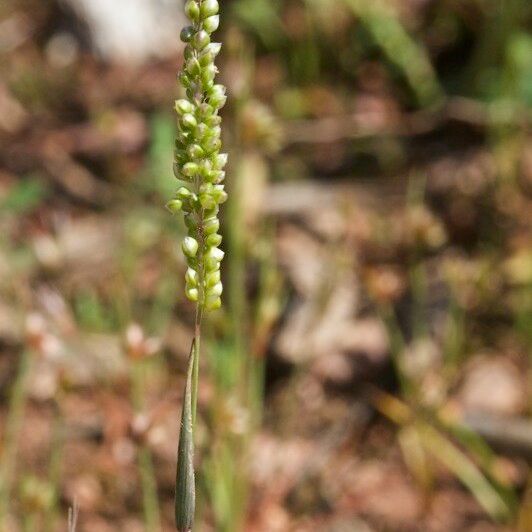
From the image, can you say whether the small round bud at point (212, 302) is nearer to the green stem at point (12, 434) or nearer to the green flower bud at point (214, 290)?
the green flower bud at point (214, 290)

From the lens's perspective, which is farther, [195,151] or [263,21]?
[263,21]

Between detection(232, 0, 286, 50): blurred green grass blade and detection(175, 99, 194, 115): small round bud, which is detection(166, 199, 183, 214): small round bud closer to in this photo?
detection(175, 99, 194, 115): small round bud

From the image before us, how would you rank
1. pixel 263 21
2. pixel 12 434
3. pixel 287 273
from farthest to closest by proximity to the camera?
pixel 263 21, pixel 287 273, pixel 12 434

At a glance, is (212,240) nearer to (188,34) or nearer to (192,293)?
(192,293)

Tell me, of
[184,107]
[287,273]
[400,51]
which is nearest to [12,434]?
[287,273]

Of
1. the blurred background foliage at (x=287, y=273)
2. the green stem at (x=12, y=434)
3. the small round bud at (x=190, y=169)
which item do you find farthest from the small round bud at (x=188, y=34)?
the green stem at (x=12, y=434)

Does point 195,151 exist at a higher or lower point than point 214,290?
higher

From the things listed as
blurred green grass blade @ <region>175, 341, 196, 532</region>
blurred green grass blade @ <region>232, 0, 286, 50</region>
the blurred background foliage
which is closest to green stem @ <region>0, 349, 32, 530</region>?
the blurred background foliage
